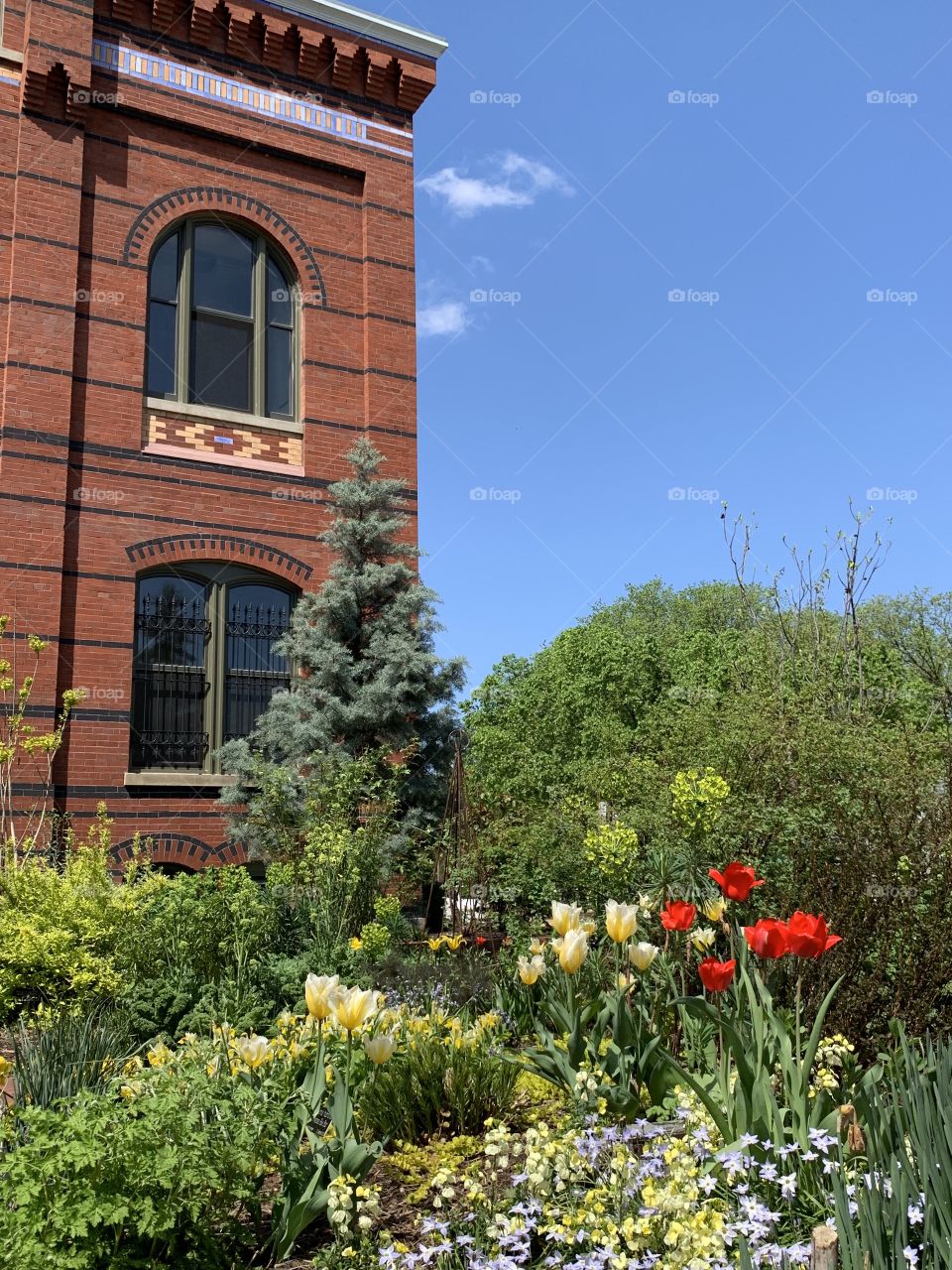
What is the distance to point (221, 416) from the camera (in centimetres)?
1255

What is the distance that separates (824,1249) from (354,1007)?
1724mm

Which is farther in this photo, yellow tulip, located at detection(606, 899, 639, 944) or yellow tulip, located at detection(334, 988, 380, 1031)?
yellow tulip, located at detection(606, 899, 639, 944)

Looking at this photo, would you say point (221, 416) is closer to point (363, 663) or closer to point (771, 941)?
point (363, 663)

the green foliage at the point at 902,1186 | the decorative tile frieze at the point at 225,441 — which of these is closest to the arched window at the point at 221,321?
the decorative tile frieze at the point at 225,441

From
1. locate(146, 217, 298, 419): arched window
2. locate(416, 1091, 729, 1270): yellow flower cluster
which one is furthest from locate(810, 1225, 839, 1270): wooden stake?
locate(146, 217, 298, 419): arched window

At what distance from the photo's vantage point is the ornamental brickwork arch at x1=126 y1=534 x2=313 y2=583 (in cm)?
1177

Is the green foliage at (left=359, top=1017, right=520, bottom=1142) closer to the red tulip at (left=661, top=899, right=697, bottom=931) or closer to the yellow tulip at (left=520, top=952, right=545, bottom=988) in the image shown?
the yellow tulip at (left=520, top=952, right=545, bottom=988)

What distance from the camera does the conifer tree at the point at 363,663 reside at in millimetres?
11047

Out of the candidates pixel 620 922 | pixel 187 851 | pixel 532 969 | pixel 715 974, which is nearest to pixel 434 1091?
pixel 532 969

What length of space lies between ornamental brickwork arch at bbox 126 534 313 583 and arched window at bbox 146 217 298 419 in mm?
1818

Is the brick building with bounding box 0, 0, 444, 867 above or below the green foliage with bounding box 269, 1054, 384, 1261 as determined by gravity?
above

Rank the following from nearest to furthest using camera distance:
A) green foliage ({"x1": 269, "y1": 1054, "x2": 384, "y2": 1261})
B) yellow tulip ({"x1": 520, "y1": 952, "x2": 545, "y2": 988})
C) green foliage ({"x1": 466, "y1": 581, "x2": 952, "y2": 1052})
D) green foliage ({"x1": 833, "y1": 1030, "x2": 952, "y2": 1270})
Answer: green foliage ({"x1": 833, "y1": 1030, "x2": 952, "y2": 1270}), green foliage ({"x1": 269, "y1": 1054, "x2": 384, "y2": 1261}), yellow tulip ({"x1": 520, "y1": 952, "x2": 545, "y2": 988}), green foliage ({"x1": 466, "y1": 581, "x2": 952, "y2": 1052})

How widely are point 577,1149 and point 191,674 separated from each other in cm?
958

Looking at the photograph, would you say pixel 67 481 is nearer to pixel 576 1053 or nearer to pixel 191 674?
pixel 191 674
